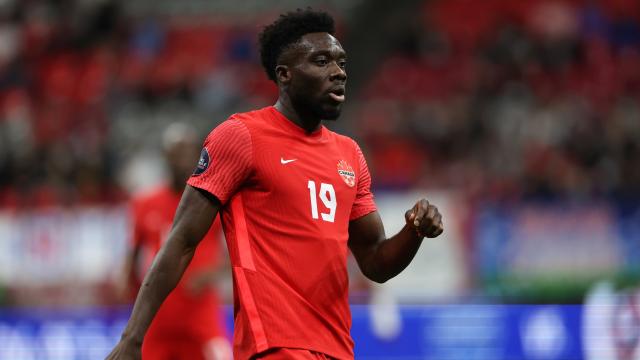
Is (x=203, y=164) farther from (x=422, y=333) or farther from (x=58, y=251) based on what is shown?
(x=58, y=251)

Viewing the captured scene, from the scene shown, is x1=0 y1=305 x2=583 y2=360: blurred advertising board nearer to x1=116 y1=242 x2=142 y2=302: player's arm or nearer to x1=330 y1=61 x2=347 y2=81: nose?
x1=116 y1=242 x2=142 y2=302: player's arm

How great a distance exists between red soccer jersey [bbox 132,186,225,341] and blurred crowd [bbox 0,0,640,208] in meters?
5.40

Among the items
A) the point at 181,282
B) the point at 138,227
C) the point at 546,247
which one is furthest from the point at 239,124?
the point at 546,247

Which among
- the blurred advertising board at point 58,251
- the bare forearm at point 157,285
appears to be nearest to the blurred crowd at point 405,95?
the blurred advertising board at point 58,251

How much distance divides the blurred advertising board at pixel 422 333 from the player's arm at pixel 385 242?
371 cm

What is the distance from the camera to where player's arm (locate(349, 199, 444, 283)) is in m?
4.12

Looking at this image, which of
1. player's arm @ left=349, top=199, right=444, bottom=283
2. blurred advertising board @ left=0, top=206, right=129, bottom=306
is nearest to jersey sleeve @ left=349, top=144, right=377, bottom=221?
player's arm @ left=349, top=199, right=444, bottom=283

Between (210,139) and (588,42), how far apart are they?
12.7 metres

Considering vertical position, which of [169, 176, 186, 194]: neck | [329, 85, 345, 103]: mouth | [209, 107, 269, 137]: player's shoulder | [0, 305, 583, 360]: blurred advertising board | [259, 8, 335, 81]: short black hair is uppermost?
[259, 8, 335, 81]: short black hair

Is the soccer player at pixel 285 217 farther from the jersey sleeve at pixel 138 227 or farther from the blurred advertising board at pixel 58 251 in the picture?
the blurred advertising board at pixel 58 251

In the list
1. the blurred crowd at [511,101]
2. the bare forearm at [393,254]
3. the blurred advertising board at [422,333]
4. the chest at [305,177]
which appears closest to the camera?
the chest at [305,177]

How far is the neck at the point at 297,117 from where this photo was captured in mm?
4359

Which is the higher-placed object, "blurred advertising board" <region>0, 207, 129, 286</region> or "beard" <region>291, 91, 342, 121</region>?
"beard" <region>291, 91, 342, 121</region>

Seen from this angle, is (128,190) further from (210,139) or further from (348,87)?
(210,139)
